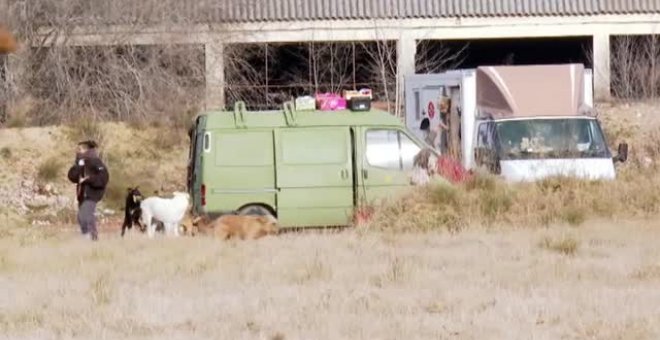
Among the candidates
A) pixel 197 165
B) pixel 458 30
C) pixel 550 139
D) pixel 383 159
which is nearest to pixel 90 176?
pixel 197 165

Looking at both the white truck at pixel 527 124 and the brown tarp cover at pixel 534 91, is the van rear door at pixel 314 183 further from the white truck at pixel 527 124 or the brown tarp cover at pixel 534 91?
the brown tarp cover at pixel 534 91

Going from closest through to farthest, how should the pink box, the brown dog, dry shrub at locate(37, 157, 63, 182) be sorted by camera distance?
the brown dog, the pink box, dry shrub at locate(37, 157, 63, 182)

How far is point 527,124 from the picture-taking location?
20.3 metres

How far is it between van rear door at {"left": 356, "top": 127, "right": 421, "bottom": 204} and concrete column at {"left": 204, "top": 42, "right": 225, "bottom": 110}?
14010mm

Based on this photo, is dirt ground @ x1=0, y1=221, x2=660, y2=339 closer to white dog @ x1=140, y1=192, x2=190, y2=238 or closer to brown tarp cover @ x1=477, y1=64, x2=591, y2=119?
white dog @ x1=140, y1=192, x2=190, y2=238

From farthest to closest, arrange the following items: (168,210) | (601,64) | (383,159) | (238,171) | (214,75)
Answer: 1. (601,64)
2. (214,75)
3. (383,159)
4. (238,171)
5. (168,210)

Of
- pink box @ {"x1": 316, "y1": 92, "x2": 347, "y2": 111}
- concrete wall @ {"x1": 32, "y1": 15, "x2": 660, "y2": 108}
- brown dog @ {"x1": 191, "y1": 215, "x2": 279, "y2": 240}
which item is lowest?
brown dog @ {"x1": 191, "y1": 215, "x2": 279, "y2": 240}

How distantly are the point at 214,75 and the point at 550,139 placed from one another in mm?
14499

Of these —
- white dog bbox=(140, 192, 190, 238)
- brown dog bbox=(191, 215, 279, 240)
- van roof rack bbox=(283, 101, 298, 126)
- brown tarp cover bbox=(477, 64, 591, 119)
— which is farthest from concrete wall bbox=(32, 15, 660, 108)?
brown dog bbox=(191, 215, 279, 240)

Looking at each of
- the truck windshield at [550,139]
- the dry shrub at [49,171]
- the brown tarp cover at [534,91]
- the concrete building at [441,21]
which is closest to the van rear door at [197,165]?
the truck windshield at [550,139]

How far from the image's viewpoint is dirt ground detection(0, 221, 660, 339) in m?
9.63

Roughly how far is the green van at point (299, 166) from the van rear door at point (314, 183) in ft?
0.05

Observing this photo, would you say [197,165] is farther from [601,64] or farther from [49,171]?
[601,64]

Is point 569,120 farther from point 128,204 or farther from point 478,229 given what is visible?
point 128,204
